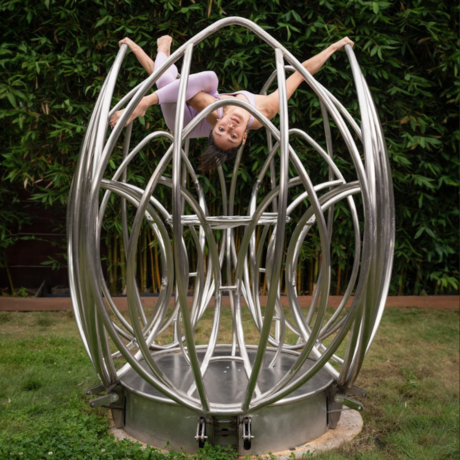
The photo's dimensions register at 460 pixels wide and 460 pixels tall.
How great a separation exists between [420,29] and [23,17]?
300cm

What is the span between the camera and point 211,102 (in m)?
2.13

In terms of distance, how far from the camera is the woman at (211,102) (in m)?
2.04

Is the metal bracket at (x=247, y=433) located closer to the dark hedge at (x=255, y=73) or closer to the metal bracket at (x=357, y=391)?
the metal bracket at (x=357, y=391)

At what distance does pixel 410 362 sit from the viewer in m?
3.26

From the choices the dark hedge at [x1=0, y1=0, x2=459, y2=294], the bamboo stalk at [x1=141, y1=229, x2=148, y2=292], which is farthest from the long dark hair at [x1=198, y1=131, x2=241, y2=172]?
the bamboo stalk at [x1=141, y1=229, x2=148, y2=292]

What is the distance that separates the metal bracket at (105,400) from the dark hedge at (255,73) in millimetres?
2089

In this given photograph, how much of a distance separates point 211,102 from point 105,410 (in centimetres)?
146

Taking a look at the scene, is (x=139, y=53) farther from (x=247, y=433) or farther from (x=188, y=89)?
(x=247, y=433)

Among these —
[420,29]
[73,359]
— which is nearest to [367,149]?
[73,359]

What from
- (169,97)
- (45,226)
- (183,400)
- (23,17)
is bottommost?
(183,400)

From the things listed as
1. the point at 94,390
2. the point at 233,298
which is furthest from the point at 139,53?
the point at 94,390

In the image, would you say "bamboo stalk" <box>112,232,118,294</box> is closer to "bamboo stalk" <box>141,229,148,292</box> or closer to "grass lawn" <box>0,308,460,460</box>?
"bamboo stalk" <box>141,229,148,292</box>

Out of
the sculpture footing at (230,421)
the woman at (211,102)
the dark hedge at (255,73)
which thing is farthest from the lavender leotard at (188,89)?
the dark hedge at (255,73)

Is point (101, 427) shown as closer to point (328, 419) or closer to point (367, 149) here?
point (328, 419)
